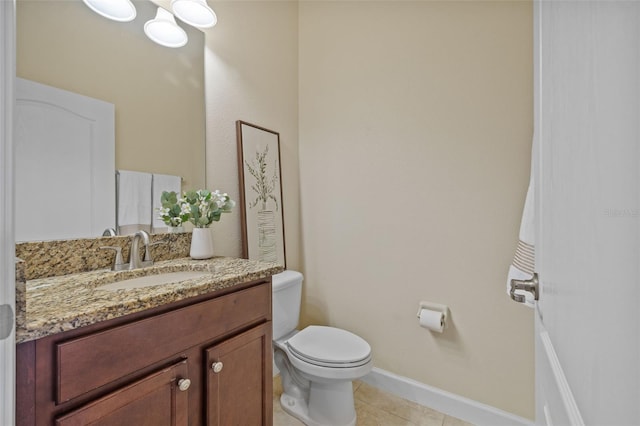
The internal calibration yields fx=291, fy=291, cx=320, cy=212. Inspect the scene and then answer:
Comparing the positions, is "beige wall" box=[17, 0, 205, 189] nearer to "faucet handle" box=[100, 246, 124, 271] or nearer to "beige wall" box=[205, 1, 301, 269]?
"beige wall" box=[205, 1, 301, 269]

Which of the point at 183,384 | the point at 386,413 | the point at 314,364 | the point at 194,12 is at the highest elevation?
the point at 194,12

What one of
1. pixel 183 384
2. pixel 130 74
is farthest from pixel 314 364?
pixel 130 74

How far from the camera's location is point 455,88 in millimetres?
1628

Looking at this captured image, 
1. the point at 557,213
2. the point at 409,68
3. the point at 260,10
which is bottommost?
the point at 557,213

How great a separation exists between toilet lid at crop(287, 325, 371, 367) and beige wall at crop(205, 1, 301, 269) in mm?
585

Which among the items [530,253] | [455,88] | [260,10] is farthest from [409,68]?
[530,253]

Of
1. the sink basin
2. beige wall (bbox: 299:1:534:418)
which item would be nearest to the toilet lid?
beige wall (bbox: 299:1:534:418)

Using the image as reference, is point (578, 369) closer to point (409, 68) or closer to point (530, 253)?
point (530, 253)

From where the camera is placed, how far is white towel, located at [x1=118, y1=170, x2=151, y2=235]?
4.03 ft

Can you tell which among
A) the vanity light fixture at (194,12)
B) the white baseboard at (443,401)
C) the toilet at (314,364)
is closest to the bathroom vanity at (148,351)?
the toilet at (314,364)

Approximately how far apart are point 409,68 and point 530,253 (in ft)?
4.07

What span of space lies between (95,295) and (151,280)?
33 cm

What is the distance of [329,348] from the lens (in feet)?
5.10

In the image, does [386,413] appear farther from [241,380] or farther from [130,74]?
[130,74]
